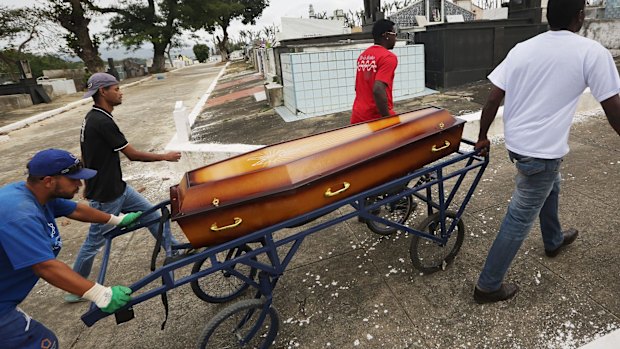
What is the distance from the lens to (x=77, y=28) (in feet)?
98.0

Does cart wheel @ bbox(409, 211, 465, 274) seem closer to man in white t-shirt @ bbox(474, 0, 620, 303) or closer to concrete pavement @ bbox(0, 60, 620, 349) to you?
concrete pavement @ bbox(0, 60, 620, 349)

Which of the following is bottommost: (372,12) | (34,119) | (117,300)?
(117,300)

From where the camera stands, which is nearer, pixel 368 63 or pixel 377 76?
pixel 377 76

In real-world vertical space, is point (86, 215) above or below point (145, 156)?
below

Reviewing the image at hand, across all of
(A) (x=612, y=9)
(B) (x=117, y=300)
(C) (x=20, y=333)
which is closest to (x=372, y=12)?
(A) (x=612, y=9)

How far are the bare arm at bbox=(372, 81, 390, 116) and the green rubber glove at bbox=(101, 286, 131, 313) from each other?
2689 millimetres

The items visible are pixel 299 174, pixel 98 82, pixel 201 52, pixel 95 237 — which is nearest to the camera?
pixel 299 174

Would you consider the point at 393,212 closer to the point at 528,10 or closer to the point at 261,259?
the point at 261,259

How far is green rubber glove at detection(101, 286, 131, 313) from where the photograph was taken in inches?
75.5

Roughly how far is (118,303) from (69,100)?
2247 centimetres

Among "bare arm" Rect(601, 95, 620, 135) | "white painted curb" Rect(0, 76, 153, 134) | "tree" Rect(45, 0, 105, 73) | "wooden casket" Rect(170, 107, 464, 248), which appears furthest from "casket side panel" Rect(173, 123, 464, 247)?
"tree" Rect(45, 0, 105, 73)

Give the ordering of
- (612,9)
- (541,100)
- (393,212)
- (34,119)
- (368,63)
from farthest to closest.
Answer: (34,119)
(612,9)
(393,212)
(368,63)
(541,100)

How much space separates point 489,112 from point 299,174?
142 cm

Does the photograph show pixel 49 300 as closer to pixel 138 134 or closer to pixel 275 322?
pixel 275 322
